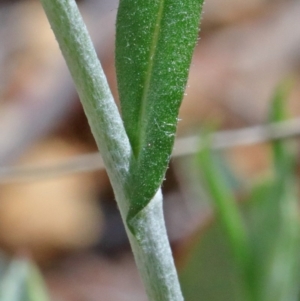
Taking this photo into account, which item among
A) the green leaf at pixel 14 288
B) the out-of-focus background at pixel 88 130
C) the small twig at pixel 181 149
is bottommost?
the green leaf at pixel 14 288

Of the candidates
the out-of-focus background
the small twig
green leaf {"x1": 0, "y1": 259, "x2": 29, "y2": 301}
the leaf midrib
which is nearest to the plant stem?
the leaf midrib

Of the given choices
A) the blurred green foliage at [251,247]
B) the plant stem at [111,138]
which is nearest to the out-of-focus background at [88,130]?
the blurred green foliage at [251,247]

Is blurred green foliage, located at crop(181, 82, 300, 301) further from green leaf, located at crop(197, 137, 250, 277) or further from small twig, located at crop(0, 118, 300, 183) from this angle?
small twig, located at crop(0, 118, 300, 183)

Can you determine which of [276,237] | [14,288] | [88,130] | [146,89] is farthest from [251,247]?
[88,130]

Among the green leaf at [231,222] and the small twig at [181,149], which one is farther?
the small twig at [181,149]

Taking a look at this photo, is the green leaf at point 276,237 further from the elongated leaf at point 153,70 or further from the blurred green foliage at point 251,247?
the elongated leaf at point 153,70

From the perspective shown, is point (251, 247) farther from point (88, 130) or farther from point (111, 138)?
point (88, 130)
